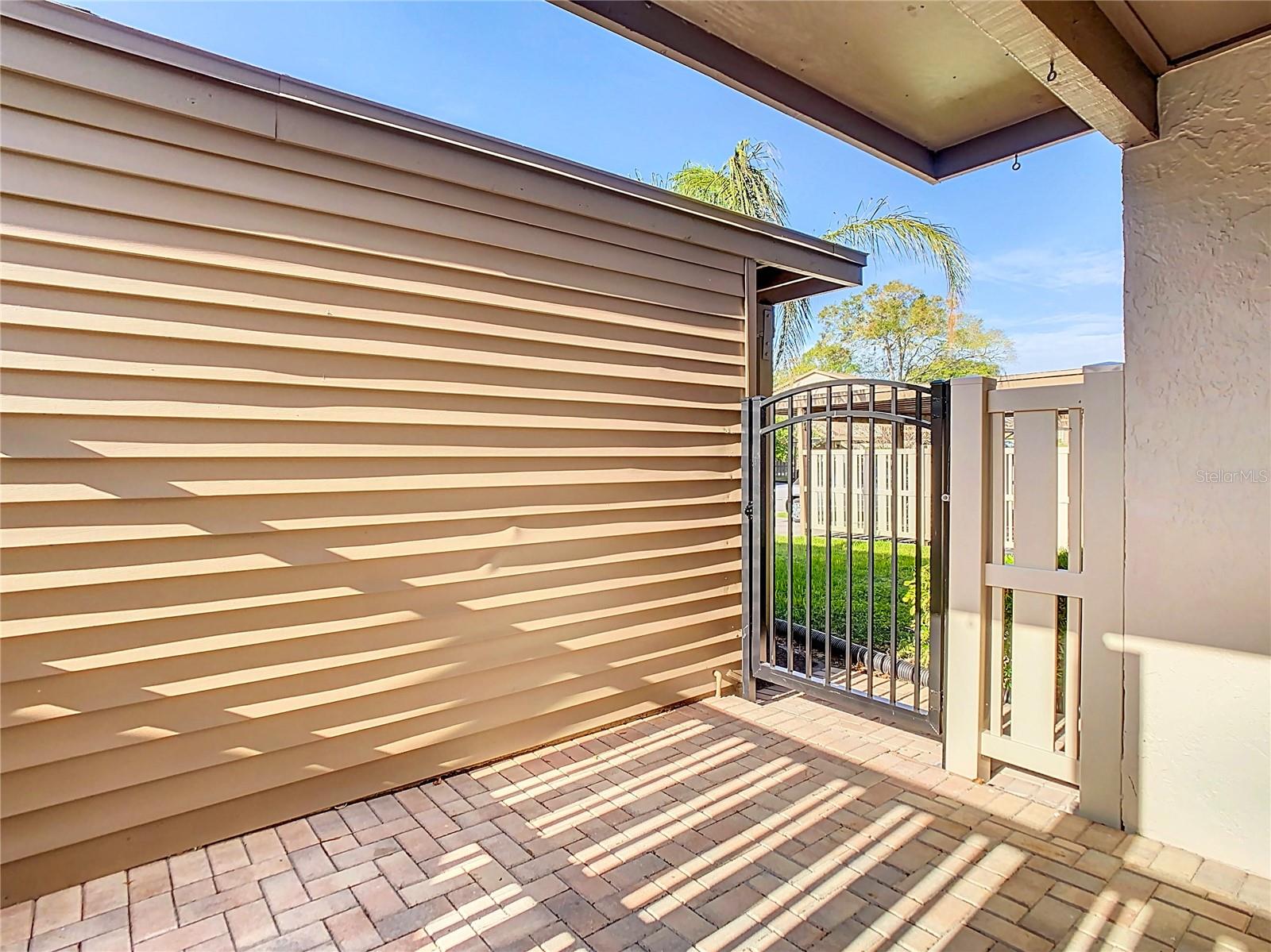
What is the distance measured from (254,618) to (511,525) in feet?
3.42

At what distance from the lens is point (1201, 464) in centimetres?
209

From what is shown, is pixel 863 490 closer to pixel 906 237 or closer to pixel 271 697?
pixel 271 697

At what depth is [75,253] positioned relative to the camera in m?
2.01

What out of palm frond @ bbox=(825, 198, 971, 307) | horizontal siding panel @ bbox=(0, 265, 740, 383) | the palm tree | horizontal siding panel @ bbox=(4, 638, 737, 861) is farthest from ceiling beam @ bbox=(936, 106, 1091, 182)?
palm frond @ bbox=(825, 198, 971, 307)

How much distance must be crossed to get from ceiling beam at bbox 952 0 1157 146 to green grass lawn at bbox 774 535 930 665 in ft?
6.65

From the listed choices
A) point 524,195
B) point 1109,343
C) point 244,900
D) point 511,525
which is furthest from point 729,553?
point 1109,343

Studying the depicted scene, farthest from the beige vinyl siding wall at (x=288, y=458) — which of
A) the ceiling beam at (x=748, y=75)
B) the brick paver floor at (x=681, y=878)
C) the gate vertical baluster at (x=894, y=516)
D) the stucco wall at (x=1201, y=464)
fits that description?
the stucco wall at (x=1201, y=464)

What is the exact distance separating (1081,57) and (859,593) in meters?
5.43

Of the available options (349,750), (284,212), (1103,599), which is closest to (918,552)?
(1103,599)

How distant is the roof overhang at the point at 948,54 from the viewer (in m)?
1.81

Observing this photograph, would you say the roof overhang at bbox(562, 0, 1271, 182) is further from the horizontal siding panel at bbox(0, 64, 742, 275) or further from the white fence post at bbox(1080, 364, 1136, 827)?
the horizontal siding panel at bbox(0, 64, 742, 275)

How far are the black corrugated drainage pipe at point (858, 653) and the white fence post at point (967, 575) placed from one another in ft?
1.88

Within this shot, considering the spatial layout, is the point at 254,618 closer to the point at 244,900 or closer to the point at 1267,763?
the point at 244,900

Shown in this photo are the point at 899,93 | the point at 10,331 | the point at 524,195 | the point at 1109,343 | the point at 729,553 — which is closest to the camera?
the point at 10,331
